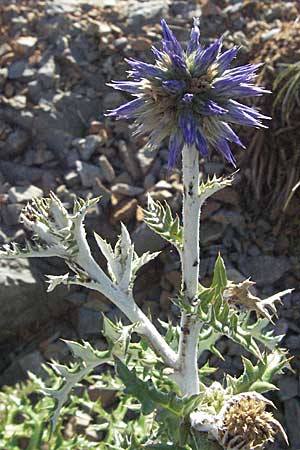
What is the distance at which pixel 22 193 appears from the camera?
16.3ft

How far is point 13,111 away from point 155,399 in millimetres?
3353

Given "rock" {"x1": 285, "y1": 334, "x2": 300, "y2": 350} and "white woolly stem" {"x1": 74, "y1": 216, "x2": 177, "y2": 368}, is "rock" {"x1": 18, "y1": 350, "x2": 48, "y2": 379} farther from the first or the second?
"white woolly stem" {"x1": 74, "y1": 216, "x2": 177, "y2": 368}

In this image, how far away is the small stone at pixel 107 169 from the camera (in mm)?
5094

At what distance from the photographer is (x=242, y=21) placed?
5824mm

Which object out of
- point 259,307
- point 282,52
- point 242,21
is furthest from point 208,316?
point 242,21

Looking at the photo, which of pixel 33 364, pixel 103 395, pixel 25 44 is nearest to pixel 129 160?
pixel 25 44

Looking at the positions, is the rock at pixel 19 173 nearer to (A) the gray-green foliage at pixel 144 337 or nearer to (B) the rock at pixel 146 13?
(B) the rock at pixel 146 13

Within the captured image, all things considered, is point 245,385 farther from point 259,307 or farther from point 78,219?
point 78,219

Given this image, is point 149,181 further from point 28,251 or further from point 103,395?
point 28,251

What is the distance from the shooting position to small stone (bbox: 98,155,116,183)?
16.7 ft

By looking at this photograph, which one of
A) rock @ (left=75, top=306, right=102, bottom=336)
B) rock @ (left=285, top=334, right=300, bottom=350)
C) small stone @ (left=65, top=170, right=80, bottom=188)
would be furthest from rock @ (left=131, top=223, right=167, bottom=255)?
rock @ (left=285, top=334, right=300, bottom=350)

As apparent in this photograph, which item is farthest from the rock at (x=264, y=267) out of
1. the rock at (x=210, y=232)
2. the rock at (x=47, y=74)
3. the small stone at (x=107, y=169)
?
the rock at (x=47, y=74)

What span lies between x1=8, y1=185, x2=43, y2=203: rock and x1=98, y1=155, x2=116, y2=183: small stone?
0.47m

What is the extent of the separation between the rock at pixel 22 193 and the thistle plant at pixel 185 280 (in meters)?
1.96
